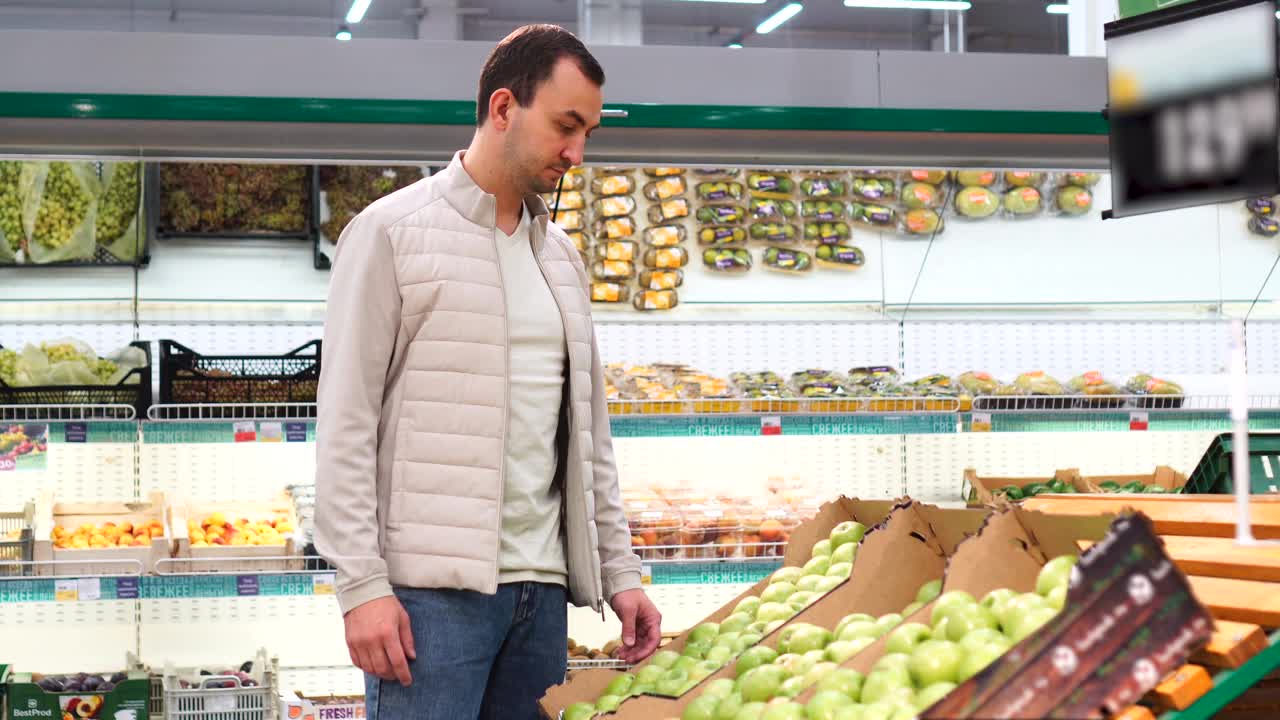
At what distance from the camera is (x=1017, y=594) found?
154cm

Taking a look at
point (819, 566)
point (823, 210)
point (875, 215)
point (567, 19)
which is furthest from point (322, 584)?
point (567, 19)

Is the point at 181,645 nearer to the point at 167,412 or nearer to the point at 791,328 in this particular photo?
the point at 167,412

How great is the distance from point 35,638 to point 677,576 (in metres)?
1.86

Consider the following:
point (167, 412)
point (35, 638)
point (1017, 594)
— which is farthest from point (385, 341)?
point (35, 638)

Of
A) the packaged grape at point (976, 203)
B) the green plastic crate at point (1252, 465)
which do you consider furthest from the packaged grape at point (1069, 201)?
the green plastic crate at point (1252, 465)

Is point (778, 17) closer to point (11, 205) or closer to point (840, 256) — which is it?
point (840, 256)

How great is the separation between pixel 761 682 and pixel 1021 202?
9.91 feet

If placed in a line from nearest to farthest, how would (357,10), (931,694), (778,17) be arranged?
(931,694) < (357,10) < (778,17)

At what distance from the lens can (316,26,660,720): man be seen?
1865 millimetres

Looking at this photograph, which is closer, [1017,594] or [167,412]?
[1017,594]

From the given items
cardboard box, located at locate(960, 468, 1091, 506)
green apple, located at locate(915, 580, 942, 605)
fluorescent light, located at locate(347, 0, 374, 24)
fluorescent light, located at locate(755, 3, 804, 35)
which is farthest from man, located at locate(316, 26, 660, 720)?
fluorescent light, located at locate(347, 0, 374, 24)

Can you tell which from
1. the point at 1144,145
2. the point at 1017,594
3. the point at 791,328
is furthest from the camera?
the point at 791,328

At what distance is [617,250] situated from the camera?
13.7 feet

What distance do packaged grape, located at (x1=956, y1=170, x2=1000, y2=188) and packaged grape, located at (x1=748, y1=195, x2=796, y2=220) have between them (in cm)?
57
